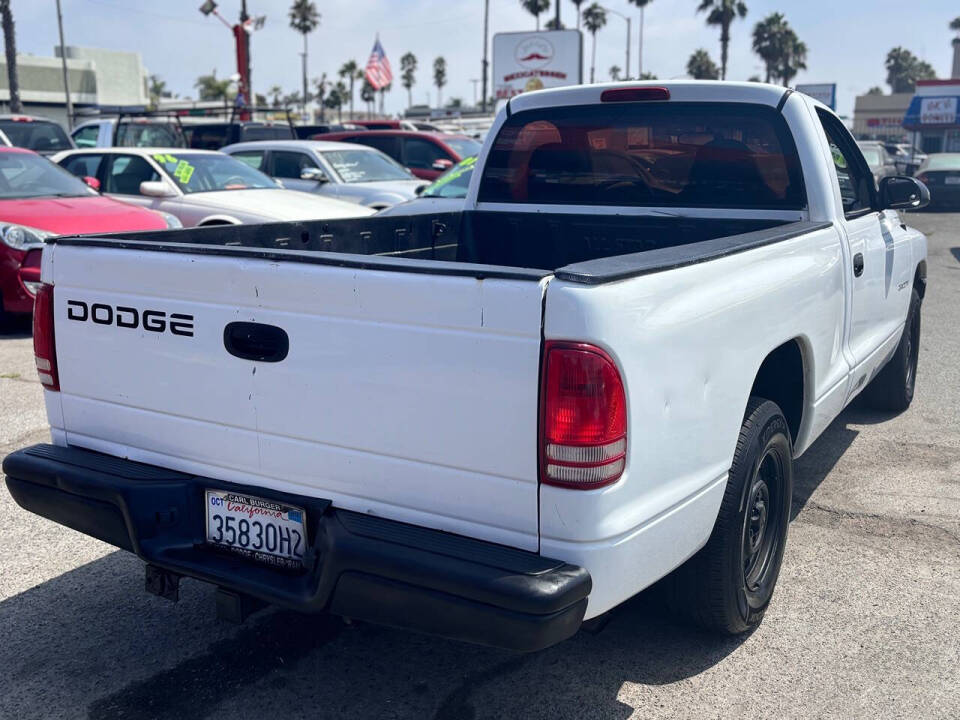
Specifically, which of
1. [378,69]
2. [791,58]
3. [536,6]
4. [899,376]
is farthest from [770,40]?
[899,376]

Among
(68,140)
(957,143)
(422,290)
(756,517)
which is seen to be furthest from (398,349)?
(957,143)

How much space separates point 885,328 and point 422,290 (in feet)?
11.3

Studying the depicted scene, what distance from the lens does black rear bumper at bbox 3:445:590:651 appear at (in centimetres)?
241

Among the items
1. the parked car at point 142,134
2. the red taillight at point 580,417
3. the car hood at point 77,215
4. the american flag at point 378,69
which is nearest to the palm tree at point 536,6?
the american flag at point 378,69

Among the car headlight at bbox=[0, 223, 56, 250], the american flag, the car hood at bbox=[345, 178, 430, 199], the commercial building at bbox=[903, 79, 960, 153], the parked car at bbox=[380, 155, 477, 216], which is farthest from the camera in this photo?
the commercial building at bbox=[903, 79, 960, 153]

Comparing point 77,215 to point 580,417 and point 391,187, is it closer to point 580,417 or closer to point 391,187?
point 391,187

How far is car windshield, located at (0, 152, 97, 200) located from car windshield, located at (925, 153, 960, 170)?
19.6 metres

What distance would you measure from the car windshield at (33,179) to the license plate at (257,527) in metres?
7.39

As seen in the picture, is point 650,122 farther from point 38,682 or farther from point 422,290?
point 38,682

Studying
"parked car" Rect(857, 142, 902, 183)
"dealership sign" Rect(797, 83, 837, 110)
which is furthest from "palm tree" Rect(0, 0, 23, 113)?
"dealership sign" Rect(797, 83, 837, 110)

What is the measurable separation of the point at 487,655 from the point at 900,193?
10.5ft

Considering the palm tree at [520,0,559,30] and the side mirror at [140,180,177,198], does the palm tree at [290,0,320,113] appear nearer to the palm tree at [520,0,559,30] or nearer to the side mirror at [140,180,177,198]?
the palm tree at [520,0,559,30]

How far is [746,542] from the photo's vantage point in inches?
130

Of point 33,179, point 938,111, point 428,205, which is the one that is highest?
point 938,111
